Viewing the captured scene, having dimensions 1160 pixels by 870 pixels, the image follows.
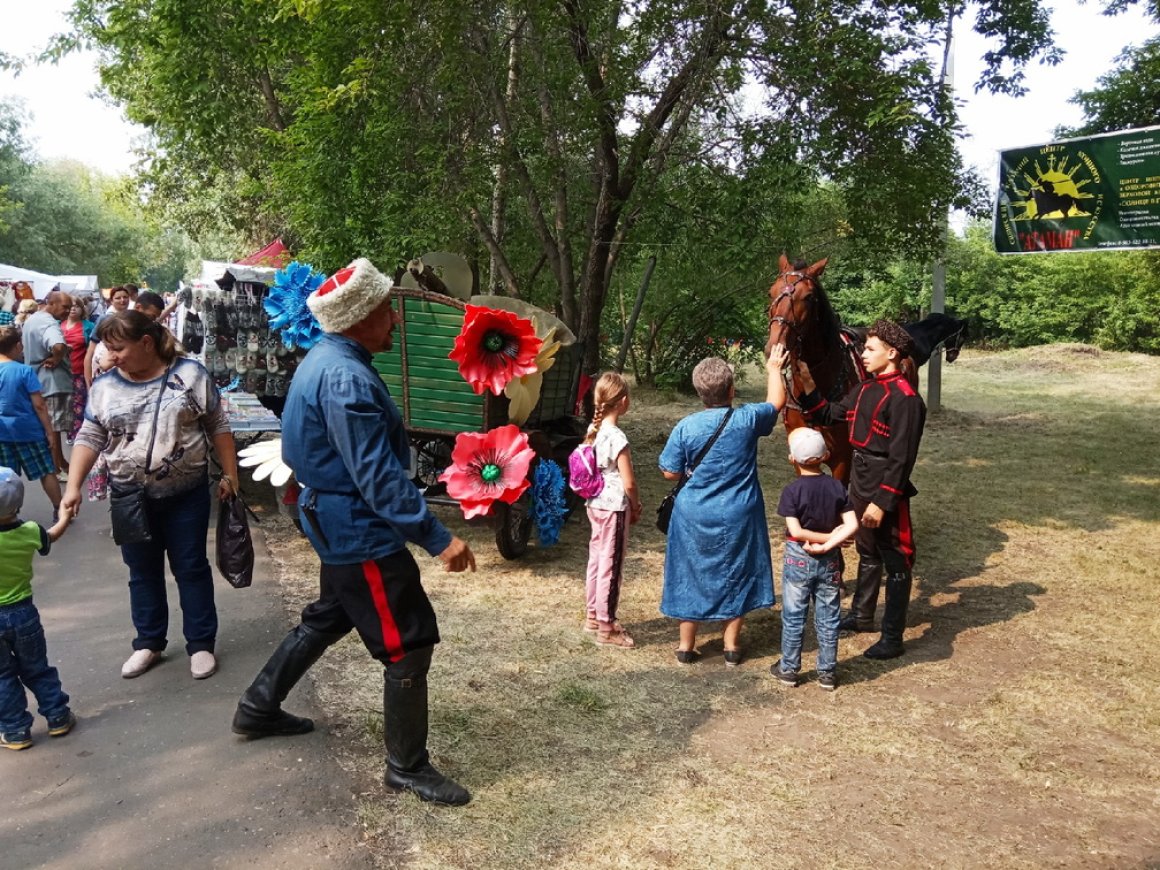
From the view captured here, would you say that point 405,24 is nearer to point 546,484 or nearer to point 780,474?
point 546,484

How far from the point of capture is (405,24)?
718 centimetres

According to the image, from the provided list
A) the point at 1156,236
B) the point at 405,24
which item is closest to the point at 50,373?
the point at 405,24

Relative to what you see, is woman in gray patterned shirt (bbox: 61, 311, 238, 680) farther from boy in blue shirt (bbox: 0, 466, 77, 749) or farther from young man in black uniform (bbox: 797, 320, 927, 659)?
young man in black uniform (bbox: 797, 320, 927, 659)

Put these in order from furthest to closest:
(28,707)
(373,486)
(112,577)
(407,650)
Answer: (112,577)
(28,707)
(407,650)
(373,486)

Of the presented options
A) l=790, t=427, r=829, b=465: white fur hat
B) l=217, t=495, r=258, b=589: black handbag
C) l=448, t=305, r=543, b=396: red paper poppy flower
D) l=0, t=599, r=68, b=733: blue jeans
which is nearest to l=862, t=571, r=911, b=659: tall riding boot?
l=790, t=427, r=829, b=465: white fur hat

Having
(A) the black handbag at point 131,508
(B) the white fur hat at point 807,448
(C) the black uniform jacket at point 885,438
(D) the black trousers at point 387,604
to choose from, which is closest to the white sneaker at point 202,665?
(A) the black handbag at point 131,508

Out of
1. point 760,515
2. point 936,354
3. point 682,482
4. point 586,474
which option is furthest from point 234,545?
point 936,354

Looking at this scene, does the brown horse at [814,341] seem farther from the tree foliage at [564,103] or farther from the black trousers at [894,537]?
the tree foliage at [564,103]

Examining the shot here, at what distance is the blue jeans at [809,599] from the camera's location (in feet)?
13.7

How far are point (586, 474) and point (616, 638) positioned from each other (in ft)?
3.07

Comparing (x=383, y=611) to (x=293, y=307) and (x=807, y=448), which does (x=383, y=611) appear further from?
(x=293, y=307)

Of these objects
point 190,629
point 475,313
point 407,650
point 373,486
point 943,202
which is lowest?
point 190,629

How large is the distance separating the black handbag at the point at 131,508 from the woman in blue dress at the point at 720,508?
7.79 ft

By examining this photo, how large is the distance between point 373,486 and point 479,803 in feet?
4.13
